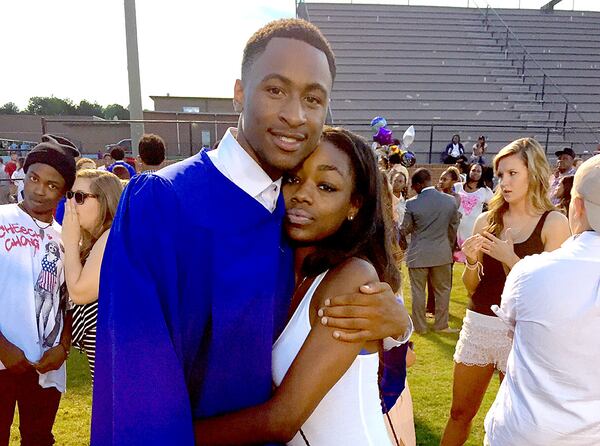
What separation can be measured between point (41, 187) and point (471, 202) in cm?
597

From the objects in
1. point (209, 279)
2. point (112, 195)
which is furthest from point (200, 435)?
point (112, 195)

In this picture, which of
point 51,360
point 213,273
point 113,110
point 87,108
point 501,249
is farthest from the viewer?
point 113,110

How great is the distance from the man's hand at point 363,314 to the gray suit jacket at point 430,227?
440cm

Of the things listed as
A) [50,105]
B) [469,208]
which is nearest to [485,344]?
[469,208]

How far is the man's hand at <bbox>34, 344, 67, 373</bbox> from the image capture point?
2.44m

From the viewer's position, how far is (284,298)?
131cm

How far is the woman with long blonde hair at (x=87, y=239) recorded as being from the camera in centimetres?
239

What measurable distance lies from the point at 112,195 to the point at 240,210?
5.88 feet

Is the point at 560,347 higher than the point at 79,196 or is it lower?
lower

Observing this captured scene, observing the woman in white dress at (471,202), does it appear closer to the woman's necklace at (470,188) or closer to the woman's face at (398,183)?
the woman's necklace at (470,188)

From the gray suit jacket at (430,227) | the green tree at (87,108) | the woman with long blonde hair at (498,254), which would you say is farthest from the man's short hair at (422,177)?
the green tree at (87,108)

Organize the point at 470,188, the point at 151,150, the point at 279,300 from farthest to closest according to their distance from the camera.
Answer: the point at 470,188, the point at 151,150, the point at 279,300

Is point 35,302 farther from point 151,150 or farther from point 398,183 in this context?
point 398,183

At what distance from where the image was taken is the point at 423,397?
427 centimetres
